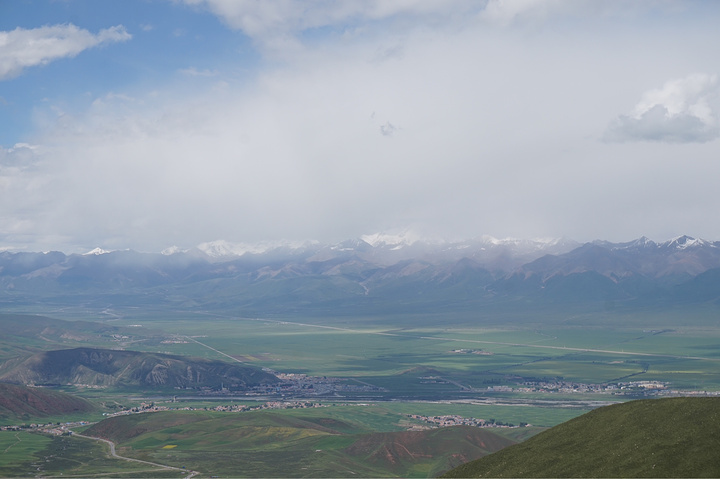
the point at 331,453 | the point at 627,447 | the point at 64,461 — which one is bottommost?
the point at 64,461

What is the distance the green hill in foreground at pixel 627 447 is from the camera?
3019 inches

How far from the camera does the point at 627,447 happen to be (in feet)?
275

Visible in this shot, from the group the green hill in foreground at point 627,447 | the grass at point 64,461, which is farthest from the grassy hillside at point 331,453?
the green hill in foreground at point 627,447

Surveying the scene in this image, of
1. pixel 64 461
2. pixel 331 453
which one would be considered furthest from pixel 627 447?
pixel 64 461

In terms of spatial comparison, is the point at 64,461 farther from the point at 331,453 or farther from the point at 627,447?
the point at 627,447

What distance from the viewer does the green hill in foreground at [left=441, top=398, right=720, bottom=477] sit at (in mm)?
76688

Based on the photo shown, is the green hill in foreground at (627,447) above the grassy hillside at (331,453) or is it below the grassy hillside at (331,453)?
above

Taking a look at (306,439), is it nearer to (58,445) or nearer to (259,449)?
(259,449)

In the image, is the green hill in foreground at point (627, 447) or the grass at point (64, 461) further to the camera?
the grass at point (64, 461)

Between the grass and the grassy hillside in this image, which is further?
the grassy hillside

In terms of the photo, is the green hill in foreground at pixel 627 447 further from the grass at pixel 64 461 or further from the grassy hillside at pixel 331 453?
the grass at pixel 64 461

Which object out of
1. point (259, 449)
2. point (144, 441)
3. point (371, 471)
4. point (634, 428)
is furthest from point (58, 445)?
point (634, 428)

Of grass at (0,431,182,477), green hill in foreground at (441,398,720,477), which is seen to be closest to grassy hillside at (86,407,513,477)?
grass at (0,431,182,477)

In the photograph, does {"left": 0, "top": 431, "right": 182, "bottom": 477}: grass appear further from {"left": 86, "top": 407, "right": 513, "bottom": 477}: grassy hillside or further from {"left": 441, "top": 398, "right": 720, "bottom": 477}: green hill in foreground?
{"left": 441, "top": 398, "right": 720, "bottom": 477}: green hill in foreground
